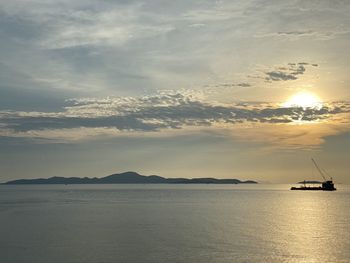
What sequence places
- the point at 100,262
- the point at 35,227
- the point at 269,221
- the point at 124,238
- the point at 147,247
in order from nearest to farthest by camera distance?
the point at 100,262
the point at 147,247
the point at 124,238
the point at 35,227
the point at 269,221

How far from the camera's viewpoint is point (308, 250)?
245 ft

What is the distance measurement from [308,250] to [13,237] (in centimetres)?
5295

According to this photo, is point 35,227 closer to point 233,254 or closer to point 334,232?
point 233,254

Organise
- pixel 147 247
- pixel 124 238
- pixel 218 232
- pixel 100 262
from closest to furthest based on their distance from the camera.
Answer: pixel 100 262
pixel 147 247
pixel 124 238
pixel 218 232

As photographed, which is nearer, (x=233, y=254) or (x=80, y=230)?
(x=233, y=254)

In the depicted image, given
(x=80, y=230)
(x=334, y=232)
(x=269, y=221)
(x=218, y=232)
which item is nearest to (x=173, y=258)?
(x=218, y=232)

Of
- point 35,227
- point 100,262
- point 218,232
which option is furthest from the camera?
point 35,227

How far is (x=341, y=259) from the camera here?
67312 millimetres

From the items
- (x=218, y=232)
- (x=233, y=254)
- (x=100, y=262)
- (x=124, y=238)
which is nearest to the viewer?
(x=100, y=262)

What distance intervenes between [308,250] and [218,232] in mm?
23508

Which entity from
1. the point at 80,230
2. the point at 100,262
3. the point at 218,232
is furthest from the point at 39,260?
the point at 218,232

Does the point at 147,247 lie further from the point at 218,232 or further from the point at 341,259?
the point at 341,259

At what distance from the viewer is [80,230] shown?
323 ft

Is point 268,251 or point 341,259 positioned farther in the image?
A: point 268,251
